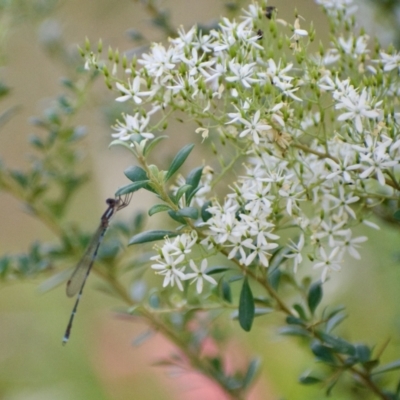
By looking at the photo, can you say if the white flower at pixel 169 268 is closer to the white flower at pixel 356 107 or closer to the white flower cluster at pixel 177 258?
the white flower cluster at pixel 177 258

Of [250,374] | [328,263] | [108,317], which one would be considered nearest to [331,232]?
[328,263]

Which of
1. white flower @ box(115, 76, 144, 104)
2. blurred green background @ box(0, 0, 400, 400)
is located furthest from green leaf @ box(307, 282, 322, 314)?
white flower @ box(115, 76, 144, 104)

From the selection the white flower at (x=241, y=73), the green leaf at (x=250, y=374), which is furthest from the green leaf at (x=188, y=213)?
the green leaf at (x=250, y=374)

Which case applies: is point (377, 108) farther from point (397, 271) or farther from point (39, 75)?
point (39, 75)

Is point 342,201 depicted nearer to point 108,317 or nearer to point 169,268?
point 169,268

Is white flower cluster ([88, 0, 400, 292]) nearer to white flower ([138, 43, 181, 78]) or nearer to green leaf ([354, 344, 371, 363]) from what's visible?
white flower ([138, 43, 181, 78])
